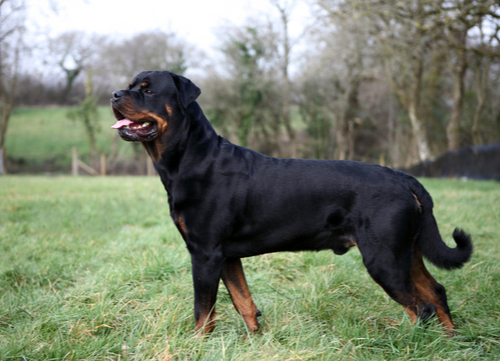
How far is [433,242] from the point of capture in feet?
8.25

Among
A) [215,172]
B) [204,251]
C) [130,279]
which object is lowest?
[130,279]

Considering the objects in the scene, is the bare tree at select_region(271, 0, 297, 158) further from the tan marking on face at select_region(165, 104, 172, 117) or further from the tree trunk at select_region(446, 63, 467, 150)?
the tan marking on face at select_region(165, 104, 172, 117)

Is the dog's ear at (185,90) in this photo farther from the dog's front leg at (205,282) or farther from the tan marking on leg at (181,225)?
the dog's front leg at (205,282)

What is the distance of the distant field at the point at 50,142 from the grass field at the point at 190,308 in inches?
893

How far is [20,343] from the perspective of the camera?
2184mm

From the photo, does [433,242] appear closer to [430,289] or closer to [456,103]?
[430,289]

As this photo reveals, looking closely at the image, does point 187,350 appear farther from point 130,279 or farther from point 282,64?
point 282,64

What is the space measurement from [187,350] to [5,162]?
2541cm

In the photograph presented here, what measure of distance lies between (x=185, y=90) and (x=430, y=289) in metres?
2.20

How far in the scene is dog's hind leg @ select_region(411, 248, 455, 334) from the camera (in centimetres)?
254

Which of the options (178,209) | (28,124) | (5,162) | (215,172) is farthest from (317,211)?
(28,124)

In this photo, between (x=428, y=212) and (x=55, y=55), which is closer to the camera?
(x=428, y=212)

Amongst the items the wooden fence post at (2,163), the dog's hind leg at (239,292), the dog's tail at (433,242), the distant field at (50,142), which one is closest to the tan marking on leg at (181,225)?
the dog's hind leg at (239,292)

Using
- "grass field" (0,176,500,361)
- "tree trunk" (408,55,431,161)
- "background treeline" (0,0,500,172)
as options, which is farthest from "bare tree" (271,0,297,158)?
"grass field" (0,176,500,361)
